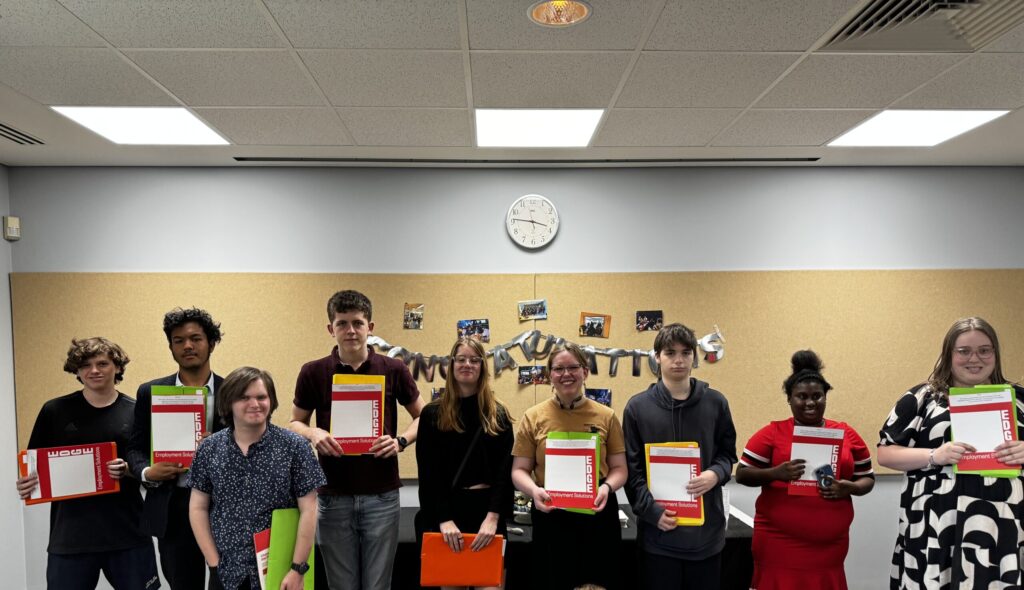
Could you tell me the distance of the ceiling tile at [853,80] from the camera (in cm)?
255

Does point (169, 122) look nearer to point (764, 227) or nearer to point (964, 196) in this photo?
point (764, 227)

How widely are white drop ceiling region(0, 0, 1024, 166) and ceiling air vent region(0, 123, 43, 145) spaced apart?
0.23 feet

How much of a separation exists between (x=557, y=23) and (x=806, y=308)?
9.51ft

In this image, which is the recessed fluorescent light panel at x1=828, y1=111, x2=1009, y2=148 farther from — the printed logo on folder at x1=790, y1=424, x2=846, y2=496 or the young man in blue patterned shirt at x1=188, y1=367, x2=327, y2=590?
the young man in blue patterned shirt at x1=188, y1=367, x2=327, y2=590

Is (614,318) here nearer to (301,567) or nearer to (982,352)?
(982,352)

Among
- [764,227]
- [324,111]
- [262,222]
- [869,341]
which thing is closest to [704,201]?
[764,227]

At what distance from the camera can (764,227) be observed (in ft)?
14.0

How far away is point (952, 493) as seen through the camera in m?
2.33

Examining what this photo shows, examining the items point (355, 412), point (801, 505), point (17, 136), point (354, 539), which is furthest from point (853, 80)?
point (17, 136)

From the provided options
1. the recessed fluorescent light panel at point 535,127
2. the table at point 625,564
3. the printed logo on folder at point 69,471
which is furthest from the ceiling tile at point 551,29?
the table at point 625,564

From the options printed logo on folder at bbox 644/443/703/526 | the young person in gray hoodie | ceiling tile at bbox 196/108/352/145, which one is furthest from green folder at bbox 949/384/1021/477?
ceiling tile at bbox 196/108/352/145

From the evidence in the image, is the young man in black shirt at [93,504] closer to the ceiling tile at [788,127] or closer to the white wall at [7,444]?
the white wall at [7,444]

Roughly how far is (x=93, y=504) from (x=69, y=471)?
0.18 meters

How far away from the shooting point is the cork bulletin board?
4.04 meters
